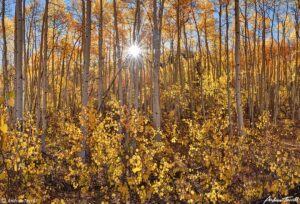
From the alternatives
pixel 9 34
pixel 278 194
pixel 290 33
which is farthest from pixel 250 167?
pixel 290 33

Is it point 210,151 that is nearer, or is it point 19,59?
point 19,59

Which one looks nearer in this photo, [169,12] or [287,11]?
[169,12]

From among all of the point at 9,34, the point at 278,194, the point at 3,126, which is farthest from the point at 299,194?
the point at 9,34

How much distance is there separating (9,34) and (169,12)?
1059 centimetres

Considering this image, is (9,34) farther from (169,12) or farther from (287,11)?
(287,11)

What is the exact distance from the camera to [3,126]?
147 centimetres

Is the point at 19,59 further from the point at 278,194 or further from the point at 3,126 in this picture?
the point at 278,194

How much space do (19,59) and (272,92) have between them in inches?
742

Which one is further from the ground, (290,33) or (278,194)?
(290,33)

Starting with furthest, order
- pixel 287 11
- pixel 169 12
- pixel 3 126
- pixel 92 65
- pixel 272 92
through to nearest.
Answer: pixel 92 65, pixel 272 92, pixel 287 11, pixel 169 12, pixel 3 126

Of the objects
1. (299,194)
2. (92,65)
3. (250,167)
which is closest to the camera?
(299,194)

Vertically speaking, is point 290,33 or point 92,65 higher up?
point 290,33

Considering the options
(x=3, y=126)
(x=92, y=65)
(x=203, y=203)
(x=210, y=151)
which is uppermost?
(x=92, y=65)

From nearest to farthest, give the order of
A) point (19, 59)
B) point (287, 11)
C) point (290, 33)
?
point (19, 59) → point (287, 11) → point (290, 33)
